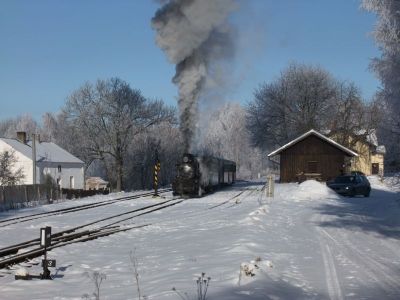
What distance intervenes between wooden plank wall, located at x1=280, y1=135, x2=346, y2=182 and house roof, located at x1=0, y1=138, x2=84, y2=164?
924 inches

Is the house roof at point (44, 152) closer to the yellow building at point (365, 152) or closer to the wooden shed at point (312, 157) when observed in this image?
the wooden shed at point (312, 157)

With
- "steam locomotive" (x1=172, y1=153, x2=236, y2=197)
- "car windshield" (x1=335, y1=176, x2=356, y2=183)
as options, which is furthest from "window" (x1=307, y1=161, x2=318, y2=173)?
"steam locomotive" (x1=172, y1=153, x2=236, y2=197)

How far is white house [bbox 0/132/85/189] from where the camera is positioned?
54.1 metres

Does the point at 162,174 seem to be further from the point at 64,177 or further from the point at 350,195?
the point at 350,195

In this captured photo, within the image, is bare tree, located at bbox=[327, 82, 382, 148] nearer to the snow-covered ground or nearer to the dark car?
the dark car

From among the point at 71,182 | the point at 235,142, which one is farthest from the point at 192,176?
the point at 235,142

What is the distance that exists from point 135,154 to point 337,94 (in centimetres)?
2606

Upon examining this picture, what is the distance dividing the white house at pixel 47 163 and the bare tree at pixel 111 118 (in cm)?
233

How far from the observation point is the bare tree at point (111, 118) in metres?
59.4

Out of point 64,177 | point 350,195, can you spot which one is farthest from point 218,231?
point 64,177

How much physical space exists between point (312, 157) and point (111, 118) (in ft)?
74.4

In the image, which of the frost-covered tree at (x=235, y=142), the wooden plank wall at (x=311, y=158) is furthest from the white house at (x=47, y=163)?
the frost-covered tree at (x=235, y=142)

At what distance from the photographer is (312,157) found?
160 ft

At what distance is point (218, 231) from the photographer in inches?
615
